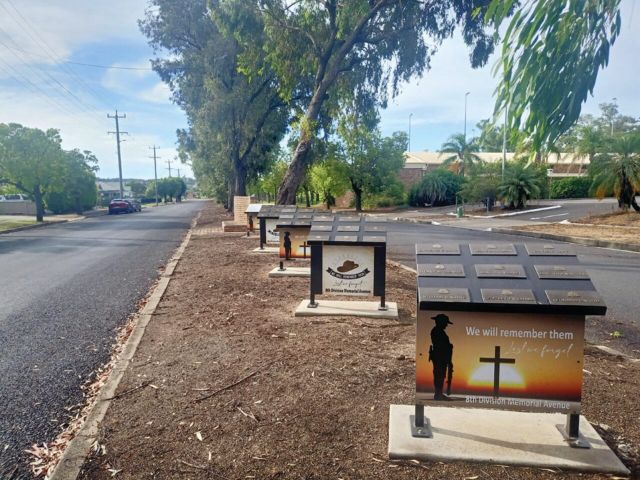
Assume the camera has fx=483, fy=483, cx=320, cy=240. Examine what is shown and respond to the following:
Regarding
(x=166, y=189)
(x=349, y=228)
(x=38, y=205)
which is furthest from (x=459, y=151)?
(x=166, y=189)

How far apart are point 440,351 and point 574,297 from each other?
84 centimetres

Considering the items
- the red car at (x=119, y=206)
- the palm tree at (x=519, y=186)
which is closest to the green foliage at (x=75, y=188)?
the red car at (x=119, y=206)

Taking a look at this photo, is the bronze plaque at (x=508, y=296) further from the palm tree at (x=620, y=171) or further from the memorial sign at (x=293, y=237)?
the palm tree at (x=620, y=171)

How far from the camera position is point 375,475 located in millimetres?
2742

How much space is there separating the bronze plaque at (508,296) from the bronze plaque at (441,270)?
22 cm

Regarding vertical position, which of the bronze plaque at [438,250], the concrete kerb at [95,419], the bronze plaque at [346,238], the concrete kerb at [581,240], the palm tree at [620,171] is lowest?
the concrete kerb at [581,240]

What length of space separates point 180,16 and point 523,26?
81.7ft

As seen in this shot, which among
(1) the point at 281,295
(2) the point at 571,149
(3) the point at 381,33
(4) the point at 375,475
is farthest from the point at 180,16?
(2) the point at 571,149

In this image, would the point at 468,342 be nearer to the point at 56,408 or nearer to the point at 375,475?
the point at 375,475

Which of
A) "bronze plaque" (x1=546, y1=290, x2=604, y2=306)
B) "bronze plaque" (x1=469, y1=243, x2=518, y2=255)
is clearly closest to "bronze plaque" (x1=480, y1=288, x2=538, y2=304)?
"bronze plaque" (x1=546, y1=290, x2=604, y2=306)

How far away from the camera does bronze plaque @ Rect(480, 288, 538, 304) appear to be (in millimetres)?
2838

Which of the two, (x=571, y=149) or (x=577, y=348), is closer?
(x=577, y=348)

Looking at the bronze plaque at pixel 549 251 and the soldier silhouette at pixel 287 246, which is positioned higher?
the bronze plaque at pixel 549 251

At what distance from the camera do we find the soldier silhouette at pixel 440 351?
3.03 metres
